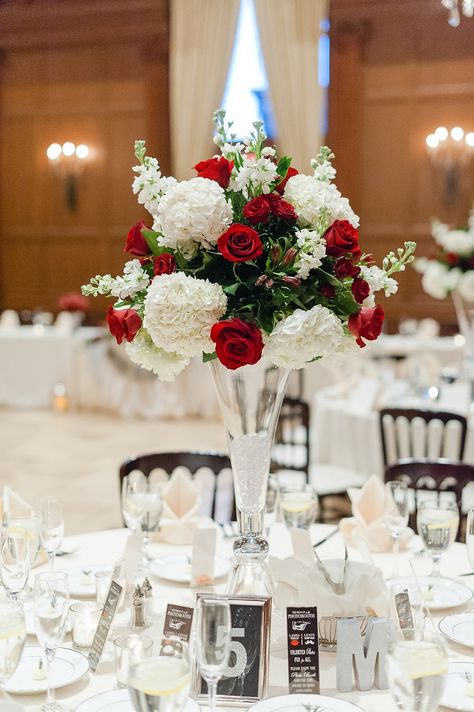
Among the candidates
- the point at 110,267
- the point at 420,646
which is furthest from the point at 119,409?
the point at 420,646

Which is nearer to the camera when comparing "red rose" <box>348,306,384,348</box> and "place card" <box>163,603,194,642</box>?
"place card" <box>163,603,194,642</box>

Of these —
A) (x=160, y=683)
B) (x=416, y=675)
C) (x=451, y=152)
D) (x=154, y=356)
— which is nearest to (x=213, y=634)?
(x=160, y=683)

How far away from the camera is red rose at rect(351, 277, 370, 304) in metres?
1.81

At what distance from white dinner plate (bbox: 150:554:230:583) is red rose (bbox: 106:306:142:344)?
674mm

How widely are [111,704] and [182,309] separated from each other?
0.72 meters

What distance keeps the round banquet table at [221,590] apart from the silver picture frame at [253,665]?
0.24 ft

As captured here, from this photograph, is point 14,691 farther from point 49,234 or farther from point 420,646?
point 49,234

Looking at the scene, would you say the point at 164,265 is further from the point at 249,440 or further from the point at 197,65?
the point at 197,65

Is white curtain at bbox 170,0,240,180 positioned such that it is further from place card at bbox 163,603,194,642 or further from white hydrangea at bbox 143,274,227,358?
place card at bbox 163,603,194,642

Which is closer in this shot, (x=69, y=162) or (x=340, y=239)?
(x=340, y=239)

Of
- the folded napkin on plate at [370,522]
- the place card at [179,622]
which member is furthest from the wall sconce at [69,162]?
the place card at [179,622]

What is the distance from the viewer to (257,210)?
1.77 m

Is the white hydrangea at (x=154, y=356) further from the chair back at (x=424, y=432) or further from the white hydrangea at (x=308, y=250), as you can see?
the chair back at (x=424, y=432)

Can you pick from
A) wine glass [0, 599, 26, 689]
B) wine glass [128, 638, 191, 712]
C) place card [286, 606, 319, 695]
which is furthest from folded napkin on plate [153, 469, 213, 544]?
wine glass [128, 638, 191, 712]
